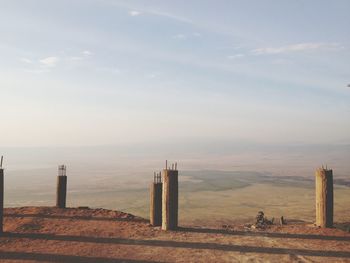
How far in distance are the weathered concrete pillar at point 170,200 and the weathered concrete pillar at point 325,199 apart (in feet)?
19.8

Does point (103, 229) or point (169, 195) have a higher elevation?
point (169, 195)

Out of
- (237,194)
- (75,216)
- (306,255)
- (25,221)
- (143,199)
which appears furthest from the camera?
(237,194)

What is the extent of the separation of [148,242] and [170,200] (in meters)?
2.28

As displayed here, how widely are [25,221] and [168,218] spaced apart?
6.32 m

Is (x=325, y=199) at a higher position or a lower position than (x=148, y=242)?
higher

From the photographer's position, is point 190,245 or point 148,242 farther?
point 148,242

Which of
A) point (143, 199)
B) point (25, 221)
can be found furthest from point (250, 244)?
point (143, 199)

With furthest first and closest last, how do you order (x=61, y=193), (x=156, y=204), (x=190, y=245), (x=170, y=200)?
(x=61, y=193) → (x=156, y=204) → (x=170, y=200) → (x=190, y=245)

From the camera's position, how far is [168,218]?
15.7 metres

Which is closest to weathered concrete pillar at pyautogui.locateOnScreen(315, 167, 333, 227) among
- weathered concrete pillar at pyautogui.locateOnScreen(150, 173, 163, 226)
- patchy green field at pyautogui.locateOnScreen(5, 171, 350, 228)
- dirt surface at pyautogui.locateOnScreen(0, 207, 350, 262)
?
dirt surface at pyautogui.locateOnScreen(0, 207, 350, 262)

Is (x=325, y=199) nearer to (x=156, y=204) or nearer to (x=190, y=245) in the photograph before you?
(x=190, y=245)

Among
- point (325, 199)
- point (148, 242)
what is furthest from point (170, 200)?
point (325, 199)

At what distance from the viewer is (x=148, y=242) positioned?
14.0m

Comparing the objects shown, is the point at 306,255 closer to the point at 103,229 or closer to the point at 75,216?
the point at 103,229
